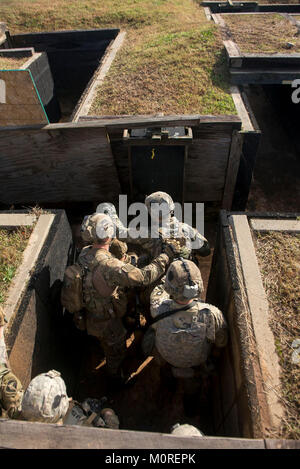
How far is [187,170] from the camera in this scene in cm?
657

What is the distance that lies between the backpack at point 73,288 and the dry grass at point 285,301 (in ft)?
7.48

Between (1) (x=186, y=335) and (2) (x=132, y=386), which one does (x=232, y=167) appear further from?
(2) (x=132, y=386)

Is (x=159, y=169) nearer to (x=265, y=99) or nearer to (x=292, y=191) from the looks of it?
(x=292, y=191)

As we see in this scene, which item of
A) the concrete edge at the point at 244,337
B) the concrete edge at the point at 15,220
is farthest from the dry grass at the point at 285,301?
the concrete edge at the point at 15,220

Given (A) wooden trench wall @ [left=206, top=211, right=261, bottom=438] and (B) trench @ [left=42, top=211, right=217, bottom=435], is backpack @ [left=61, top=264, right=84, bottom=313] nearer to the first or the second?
(B) trench @ [left=42, top=211, right=217, bottom=435]

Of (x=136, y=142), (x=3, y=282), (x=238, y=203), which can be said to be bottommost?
(x=238, y=203)

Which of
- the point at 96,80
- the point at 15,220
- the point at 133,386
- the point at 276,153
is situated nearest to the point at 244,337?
the point at 133,386

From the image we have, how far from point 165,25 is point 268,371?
1054 centimetres

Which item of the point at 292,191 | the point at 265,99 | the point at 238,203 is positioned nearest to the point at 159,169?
the point at 238,203

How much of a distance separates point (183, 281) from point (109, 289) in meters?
1.20

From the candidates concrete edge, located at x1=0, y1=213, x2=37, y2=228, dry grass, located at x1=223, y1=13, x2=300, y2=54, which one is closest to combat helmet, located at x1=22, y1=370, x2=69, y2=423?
concrete edge, located at x1=0, y1=213, x2=37, y2=228

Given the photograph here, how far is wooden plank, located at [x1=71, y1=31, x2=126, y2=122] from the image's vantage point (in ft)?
21.4

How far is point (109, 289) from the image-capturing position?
3980 millimetres

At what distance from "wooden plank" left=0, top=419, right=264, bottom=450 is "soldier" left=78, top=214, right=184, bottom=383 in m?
1.72
